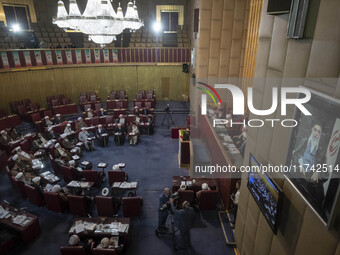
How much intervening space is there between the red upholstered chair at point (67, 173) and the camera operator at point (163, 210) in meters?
3.70

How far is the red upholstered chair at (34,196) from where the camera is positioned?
23.6 ft

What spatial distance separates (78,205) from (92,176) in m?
1.48

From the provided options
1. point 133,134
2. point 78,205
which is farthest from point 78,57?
point 78,205

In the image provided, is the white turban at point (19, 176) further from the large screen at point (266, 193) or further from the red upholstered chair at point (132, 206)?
the large screen at point (266, 193)

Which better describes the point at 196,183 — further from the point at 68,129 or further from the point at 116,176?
the point at 68,129

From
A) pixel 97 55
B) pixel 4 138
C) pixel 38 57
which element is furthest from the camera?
pixel 97 55

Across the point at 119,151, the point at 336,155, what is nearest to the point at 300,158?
the point at 336,155

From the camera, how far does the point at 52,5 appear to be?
1769 cm

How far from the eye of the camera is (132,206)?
22.3 feet

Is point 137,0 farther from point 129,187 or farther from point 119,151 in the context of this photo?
point 129,187

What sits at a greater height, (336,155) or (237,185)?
(336,155)

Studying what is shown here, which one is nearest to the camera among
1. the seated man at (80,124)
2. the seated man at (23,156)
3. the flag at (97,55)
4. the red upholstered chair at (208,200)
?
the red upholstered chair at (208,200)

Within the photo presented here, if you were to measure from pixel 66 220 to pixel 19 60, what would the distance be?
1078 cm

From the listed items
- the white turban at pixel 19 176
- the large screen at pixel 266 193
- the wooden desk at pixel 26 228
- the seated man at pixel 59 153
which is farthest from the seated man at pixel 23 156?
the large screen at pixel 266 193
